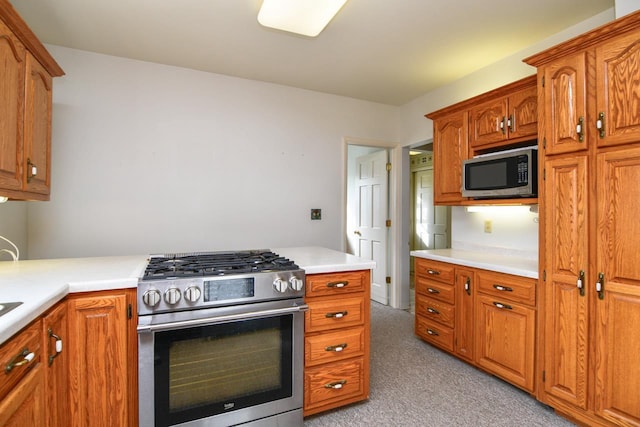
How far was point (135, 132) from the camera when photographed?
2.92 m

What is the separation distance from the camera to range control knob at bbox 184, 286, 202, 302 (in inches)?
61.8

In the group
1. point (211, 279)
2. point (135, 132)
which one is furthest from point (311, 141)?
point (211, 279)

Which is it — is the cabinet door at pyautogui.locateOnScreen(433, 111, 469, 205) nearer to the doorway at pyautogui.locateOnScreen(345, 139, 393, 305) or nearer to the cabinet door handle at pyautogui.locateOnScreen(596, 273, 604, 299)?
the doorway at pyautogui.locateOnScreen(345, 139, 393, 305)

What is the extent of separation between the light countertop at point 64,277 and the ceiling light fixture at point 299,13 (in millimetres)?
1489

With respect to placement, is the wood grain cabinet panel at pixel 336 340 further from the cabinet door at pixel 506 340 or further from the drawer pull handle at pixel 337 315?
the cabinet door at pixel 506 340

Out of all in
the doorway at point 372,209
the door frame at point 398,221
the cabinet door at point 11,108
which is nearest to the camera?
the cabinet door at point 11,108

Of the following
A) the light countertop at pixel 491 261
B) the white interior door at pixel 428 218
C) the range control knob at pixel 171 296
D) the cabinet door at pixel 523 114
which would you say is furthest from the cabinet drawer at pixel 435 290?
the white interior door at pixel 428 218

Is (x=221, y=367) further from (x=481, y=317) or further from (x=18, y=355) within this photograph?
(x=481, y=317)

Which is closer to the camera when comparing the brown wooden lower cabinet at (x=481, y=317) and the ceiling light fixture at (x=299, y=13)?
the ceiling light fixture at (x=299, y=13)

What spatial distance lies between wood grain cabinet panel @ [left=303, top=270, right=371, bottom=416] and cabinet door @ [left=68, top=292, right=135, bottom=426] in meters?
0.93

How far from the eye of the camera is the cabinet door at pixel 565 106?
182 centimetres

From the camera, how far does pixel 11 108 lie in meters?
1.53

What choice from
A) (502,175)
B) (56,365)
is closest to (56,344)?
(56,365)

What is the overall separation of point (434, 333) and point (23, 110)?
3194 mm
